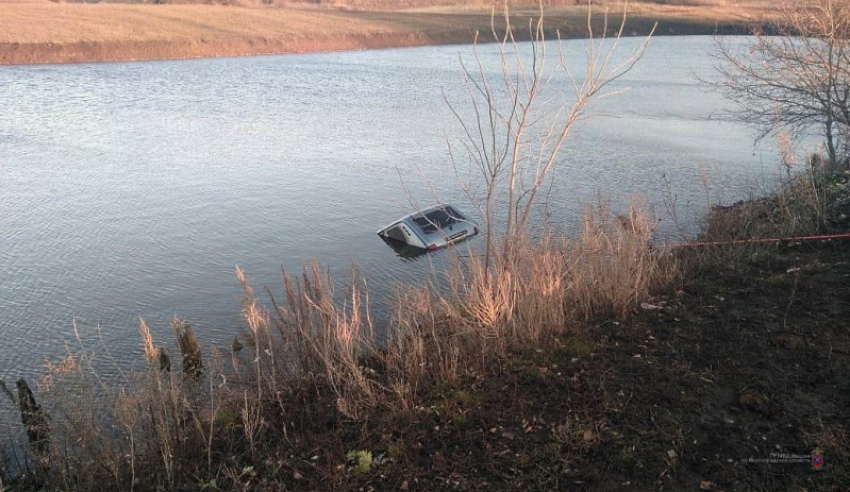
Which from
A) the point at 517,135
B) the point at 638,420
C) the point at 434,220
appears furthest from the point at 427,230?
the point at 638,420

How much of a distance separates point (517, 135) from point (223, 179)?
14.8 m

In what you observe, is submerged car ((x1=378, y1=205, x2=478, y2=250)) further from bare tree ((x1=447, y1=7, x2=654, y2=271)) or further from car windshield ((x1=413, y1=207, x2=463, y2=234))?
bare tree ((x1=447, y1=7, x2=654, y2=271))

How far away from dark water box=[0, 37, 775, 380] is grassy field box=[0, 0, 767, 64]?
10.1 meters

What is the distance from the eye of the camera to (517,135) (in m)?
6.95

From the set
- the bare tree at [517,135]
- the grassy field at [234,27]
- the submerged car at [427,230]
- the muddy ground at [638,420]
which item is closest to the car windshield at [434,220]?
the submerged car at [427,230]

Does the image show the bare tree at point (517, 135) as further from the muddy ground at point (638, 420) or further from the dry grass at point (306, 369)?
the muddy ground at point (638, 420)

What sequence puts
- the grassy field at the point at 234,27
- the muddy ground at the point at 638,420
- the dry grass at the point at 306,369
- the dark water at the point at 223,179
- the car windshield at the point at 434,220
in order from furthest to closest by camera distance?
1. the grassy field at the point at 234,27
2. the car windshield at the point at 434,220
3. the dark water at the point at 223,179
4. the dry grass at the point at 306,369
5. the muddy ground at the point at 638,420

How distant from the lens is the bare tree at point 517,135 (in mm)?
6785

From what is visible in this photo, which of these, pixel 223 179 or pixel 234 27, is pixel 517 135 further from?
pixel 234 27

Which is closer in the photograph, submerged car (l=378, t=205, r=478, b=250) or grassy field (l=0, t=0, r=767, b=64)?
submerged car (l=378, t=205, r=478, b=250)

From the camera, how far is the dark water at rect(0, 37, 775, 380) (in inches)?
484

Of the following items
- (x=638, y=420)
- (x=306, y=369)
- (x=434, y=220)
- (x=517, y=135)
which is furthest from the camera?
(x=434, y=220)

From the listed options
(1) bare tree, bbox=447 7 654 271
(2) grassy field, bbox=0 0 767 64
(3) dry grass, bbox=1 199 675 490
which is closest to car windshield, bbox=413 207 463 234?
(1) bare tree, bbox=447 7 654 271

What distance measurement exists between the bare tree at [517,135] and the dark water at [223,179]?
3.12 feet
